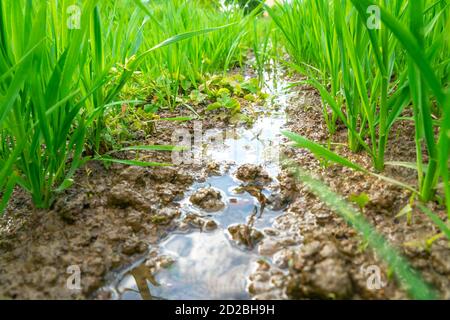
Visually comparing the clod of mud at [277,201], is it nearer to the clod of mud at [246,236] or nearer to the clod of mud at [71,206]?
the clod of mud at [246,236]

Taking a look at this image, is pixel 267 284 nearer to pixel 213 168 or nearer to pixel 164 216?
pixel 164 216

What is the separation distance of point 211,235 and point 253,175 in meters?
0.29

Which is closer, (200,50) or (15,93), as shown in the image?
(15,93)

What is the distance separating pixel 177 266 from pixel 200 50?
142 centimetres

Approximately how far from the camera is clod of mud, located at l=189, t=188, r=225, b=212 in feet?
3.15

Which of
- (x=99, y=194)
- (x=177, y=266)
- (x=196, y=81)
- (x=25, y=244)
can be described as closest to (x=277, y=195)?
(x=177, y=266)

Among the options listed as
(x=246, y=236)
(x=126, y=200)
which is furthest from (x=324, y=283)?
(x=126, y=200)

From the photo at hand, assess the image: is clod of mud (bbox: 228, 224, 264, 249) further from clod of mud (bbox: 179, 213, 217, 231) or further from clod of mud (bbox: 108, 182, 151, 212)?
clod of mud (bbox: 108, 182, 151, 212)

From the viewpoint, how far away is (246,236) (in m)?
0.82

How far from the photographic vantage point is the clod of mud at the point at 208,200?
96cm

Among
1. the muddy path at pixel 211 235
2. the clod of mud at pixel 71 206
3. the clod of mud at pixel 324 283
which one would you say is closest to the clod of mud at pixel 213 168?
the muddy path at pixel 211 235

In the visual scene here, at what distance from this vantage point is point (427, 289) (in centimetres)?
65
